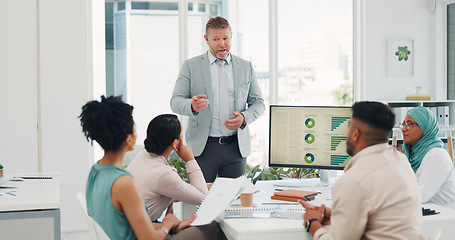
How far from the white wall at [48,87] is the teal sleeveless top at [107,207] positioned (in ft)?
10.4

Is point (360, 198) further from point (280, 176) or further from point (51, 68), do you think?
point (51, 68)

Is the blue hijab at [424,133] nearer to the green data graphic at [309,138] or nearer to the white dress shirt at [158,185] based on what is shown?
the green data graphic at [309,138]

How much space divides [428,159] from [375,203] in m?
1.12

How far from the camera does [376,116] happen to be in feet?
6.24

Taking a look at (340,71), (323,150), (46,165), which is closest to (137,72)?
(46,165)

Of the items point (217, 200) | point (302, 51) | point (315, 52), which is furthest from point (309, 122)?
point (315, 52)

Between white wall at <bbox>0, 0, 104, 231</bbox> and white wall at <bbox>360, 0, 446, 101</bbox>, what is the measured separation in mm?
3034

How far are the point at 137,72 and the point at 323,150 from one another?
9.63ft

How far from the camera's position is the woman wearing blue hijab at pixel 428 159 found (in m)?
2.70

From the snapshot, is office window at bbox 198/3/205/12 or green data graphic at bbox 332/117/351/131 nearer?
green data graphic at bbox 332/117/351/131

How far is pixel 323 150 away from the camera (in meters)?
3.02

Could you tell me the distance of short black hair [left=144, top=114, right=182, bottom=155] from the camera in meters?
2.52

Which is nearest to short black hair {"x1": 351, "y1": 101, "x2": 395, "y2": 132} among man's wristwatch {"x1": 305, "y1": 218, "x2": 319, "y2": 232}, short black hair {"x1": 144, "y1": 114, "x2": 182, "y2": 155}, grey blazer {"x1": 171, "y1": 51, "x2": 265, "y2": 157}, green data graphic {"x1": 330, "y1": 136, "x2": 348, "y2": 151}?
man's wristwatch {"x1": 305, "y1": 218, "x2": 319, "y2": 232}

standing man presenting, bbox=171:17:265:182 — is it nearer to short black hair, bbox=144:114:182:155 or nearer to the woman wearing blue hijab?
short black hair, bbox=144:114:182:155
